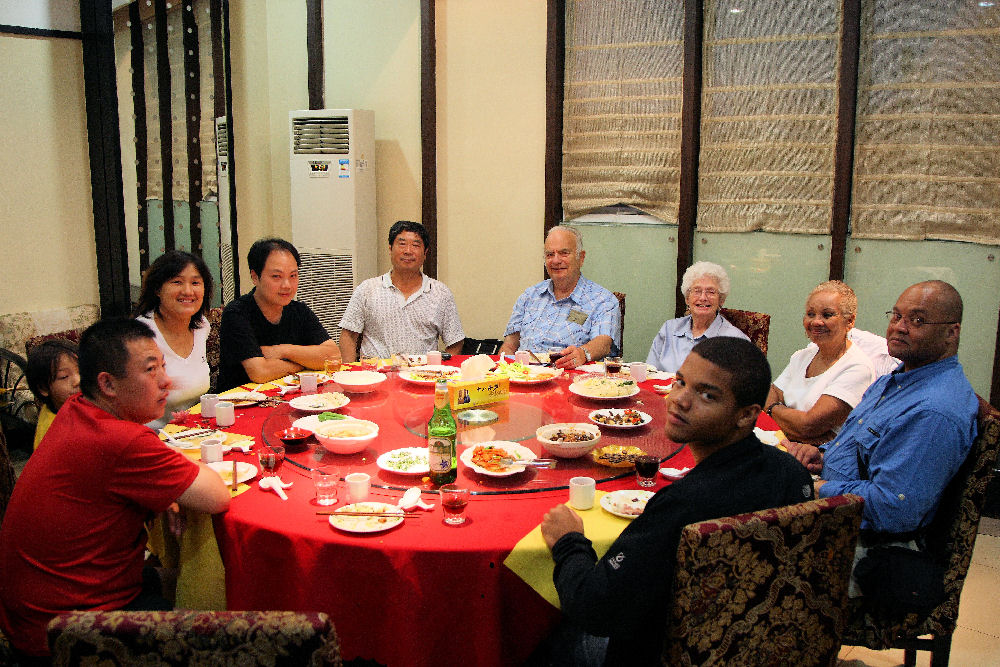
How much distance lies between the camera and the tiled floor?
2.80 metres

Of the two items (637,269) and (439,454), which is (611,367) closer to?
(439,454)

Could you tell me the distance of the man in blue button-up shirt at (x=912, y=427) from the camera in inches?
81.3

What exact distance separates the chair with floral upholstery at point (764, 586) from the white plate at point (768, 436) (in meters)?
0.92

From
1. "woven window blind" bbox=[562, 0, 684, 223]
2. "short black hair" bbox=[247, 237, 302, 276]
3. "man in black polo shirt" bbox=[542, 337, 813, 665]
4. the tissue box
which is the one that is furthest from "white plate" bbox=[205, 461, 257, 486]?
"woven window blind" bbox=[562, 0, 684, 223]

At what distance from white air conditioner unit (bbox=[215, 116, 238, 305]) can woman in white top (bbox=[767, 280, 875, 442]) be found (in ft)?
13.2

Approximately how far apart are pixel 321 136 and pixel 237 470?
148 inches

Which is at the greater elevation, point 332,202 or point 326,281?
point 332,202

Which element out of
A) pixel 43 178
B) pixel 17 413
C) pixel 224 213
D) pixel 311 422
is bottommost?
pixel 17 413

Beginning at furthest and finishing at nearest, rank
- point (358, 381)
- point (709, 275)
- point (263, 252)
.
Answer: point (709, 275) < point (263, 252) < point (358, 381)

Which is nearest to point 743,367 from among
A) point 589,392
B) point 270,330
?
point 589,392

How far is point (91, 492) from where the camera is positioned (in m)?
1.85

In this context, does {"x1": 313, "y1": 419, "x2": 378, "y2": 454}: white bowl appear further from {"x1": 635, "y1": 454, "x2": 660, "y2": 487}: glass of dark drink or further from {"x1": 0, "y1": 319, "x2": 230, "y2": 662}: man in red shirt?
{"x1": 635, "y1": 454, "x2": 660, "y2": 487}: glass of dark drink

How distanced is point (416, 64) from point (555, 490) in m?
4.13

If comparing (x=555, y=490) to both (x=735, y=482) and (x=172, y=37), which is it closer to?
(x=735, y=482)
